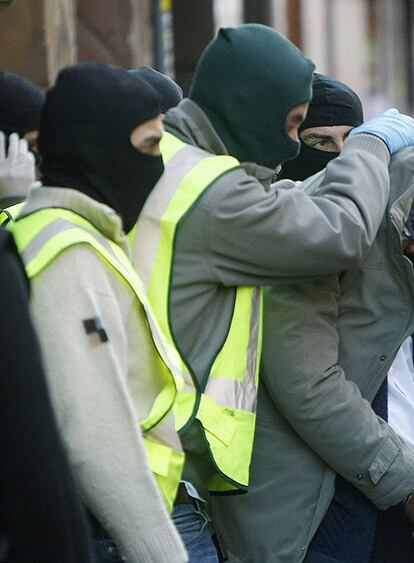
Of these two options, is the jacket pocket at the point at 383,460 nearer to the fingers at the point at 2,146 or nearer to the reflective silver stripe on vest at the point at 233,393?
the reflective silver stripe on vest at the point at 233,393

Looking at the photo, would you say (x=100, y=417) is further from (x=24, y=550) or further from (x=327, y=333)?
(x=327, y=333)

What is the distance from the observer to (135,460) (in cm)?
292

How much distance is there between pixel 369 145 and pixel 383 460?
79 centimetres

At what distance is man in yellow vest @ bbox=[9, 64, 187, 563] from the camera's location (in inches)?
114

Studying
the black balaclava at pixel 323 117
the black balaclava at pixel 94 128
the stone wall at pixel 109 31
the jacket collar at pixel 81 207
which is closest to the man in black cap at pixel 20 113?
the black balaclava at pixel 323 117

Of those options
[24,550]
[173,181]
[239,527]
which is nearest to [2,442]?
[24,550]

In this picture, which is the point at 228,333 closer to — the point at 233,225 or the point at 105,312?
the point at 233,225

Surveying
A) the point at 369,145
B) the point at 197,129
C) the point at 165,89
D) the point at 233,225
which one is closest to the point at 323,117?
the point at 165,89

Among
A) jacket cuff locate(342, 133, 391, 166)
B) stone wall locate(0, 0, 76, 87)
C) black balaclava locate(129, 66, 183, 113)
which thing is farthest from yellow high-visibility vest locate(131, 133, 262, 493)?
stone wall locate(0, 0, 76, 87)

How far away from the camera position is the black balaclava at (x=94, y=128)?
3.15 m

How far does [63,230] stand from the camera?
9.78ft

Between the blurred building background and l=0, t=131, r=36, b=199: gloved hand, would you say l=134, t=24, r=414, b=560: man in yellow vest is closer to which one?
l=0, t=131, r=36, b=199: gloved hand

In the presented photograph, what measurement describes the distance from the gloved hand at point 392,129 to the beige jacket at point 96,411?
107 cm

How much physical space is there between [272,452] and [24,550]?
1.37 meters
